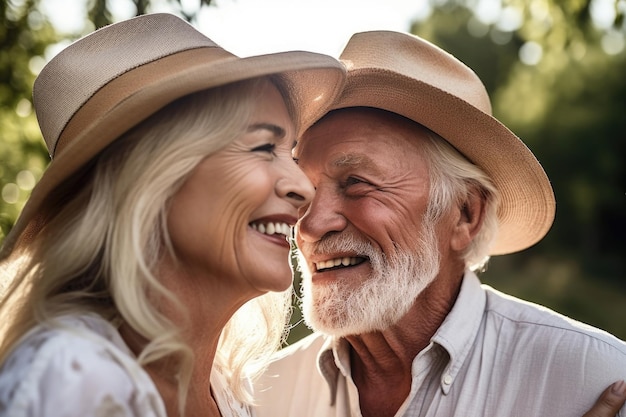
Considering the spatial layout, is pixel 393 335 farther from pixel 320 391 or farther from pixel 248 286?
pixel 248 286

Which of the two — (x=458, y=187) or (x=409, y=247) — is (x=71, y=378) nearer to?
A: (x=409, y=247)

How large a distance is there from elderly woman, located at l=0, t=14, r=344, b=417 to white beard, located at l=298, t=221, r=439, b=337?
836 mm

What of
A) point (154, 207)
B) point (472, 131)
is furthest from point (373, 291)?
point (154, 207)

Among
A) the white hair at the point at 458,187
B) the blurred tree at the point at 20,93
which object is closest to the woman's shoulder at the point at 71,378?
the white hair at the point at 458,187

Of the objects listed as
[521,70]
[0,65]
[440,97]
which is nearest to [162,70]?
[440,97]

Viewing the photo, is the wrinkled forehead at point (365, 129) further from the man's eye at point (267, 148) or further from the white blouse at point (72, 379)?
the white blouse at point (72, 379)

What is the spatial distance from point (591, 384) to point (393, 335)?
2.80ft

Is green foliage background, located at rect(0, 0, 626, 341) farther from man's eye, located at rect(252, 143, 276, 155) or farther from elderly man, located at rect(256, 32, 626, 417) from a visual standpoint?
man's eye, located at rect(252, 143, 276, 155)

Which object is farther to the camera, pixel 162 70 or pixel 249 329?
pixel 249 329

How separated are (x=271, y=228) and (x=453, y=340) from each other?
1142 millimetres

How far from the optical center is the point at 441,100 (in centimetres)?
326

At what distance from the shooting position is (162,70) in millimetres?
2301

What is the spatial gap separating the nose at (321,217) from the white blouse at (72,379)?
1459mm

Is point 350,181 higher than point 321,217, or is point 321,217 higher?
point 350,181
